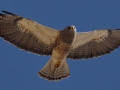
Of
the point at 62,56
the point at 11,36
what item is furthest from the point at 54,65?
the point at 11,36

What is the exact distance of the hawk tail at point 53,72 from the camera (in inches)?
722

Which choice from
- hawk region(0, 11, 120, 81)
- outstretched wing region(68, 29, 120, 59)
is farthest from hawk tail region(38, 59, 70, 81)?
outstretched wing region(68, 29, 120, 59)

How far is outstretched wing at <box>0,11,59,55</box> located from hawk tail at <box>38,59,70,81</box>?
487 mm

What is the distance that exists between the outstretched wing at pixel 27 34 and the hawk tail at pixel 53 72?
0.49 m

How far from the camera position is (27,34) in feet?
59.4

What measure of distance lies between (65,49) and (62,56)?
0.82 ft

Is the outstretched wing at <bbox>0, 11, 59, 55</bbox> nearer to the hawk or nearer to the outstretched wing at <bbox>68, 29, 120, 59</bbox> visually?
the hawk

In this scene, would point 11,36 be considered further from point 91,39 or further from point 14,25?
point 91,39

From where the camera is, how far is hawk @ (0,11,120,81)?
1762cm

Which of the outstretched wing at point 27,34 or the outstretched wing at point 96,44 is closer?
the outstretched wing at point 27,34

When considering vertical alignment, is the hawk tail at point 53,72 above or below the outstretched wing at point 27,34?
below

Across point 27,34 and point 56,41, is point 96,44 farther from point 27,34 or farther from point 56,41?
point 27,34

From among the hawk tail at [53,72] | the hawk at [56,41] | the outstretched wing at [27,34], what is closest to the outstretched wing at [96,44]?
the hawk at [56,41]

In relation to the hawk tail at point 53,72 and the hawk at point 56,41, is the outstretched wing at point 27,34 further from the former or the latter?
the hawk tail at point 53,72
